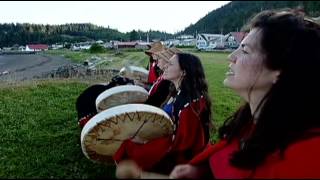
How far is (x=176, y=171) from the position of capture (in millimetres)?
1967

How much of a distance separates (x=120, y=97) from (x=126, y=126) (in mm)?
1669

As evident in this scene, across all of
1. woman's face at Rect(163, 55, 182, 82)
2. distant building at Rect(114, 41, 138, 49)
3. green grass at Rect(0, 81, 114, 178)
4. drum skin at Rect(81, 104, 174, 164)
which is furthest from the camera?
distant building at Rect(114, 41, 138, 49)

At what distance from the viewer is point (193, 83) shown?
4559 millimetres

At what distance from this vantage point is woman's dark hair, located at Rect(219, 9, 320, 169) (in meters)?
1.95

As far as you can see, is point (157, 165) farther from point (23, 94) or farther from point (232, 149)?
point (23, 94)

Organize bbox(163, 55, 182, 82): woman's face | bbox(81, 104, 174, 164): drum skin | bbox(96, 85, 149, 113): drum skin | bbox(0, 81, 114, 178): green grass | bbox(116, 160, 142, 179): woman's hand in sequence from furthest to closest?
bbox(0, 81, 114, 178): green grass < bbox(96, 85, 149, 113): drum skin < bbox(163, 55, 182, 82): woman's face < bbox(81, 104, 174, 164): drum skin < bbox(116, 160, 142, 179): woman's hand

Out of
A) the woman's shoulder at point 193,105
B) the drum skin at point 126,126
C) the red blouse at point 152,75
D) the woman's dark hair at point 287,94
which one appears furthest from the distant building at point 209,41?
the woman's dark hair at point 287,94

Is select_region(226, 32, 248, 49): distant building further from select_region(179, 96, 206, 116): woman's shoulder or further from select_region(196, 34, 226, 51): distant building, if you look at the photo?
select_region(196, 34, 226, 51): distant building

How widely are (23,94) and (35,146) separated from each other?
19.6 ft

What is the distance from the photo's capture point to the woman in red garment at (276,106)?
1903mm

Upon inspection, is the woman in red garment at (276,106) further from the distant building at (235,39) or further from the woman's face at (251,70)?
the distant building at (235,39)

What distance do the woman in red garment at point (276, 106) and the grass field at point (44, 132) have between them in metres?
2.23

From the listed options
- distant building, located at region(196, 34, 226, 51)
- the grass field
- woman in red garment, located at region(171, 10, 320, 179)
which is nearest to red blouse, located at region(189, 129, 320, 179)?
woman in red garment, located at region(171, 10, 320, 179)

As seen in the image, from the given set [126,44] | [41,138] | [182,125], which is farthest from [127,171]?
[126,44]
